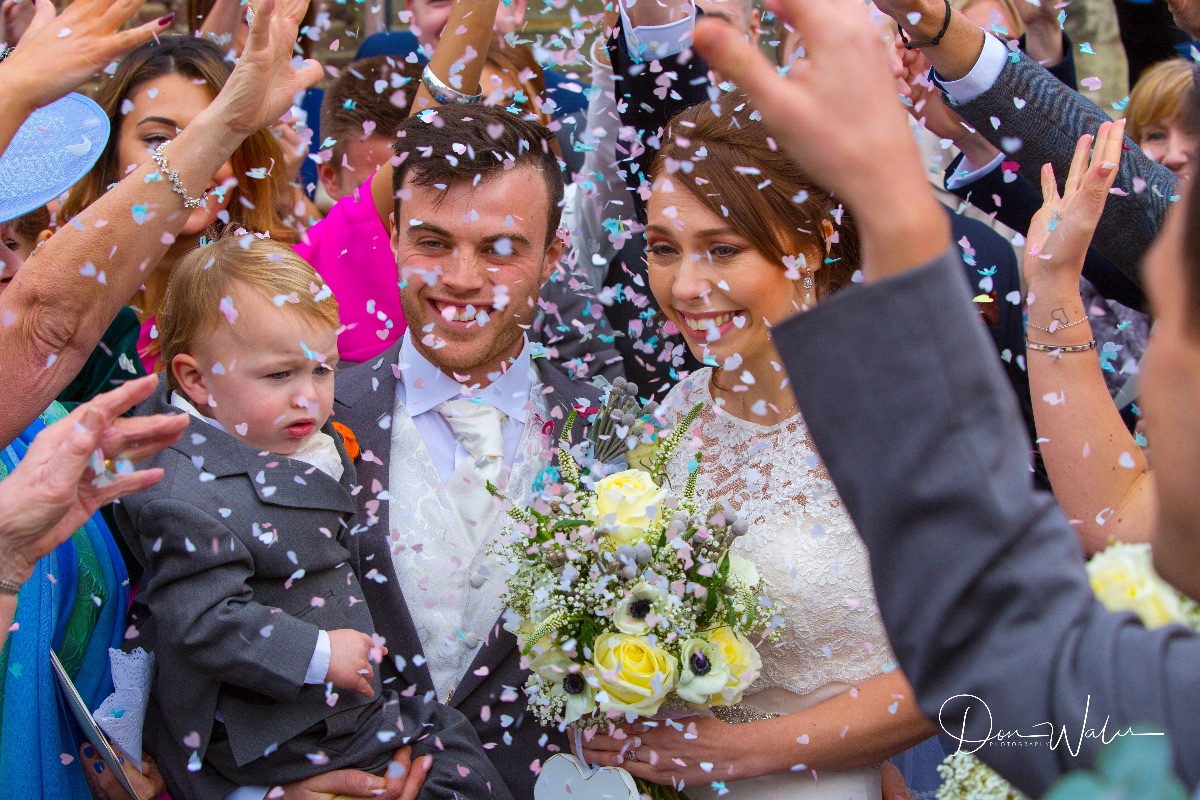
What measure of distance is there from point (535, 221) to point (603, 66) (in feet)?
3.75

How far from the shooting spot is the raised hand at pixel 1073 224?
9.53ft

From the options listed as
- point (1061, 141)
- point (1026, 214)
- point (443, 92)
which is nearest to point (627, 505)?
point (1061, 141)

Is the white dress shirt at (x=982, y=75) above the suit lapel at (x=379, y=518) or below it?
above

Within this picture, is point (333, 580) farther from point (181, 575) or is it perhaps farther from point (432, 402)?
point (432, 402)

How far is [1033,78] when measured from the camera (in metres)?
3.15

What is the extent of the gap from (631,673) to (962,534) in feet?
4.49

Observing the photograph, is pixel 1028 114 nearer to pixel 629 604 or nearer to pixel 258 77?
pixel 629 604

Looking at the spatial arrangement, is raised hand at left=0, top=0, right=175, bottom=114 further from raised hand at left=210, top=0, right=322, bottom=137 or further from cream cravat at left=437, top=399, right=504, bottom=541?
cream cravat at left=437, top=399, right=504, bottom=541

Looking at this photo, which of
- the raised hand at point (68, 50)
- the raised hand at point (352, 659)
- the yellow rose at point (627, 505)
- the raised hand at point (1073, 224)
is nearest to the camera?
the raised hand at point (68, 50)

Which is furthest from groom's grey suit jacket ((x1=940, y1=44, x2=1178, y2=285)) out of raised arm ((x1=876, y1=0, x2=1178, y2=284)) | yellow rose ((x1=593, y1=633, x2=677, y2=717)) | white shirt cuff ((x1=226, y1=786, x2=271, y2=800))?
white shirt cuff ((x1=226, y1=786, x2=271, y2=800))

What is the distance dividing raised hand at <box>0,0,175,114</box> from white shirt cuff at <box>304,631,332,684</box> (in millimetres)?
1425

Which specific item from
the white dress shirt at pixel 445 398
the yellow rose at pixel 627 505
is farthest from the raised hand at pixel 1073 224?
the white dress shirt at pixel 445 398

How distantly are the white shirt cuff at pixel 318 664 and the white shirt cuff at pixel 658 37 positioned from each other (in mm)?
2169

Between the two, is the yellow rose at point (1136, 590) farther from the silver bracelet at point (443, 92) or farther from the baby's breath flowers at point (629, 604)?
the silver bracelet at point (443, 92)
